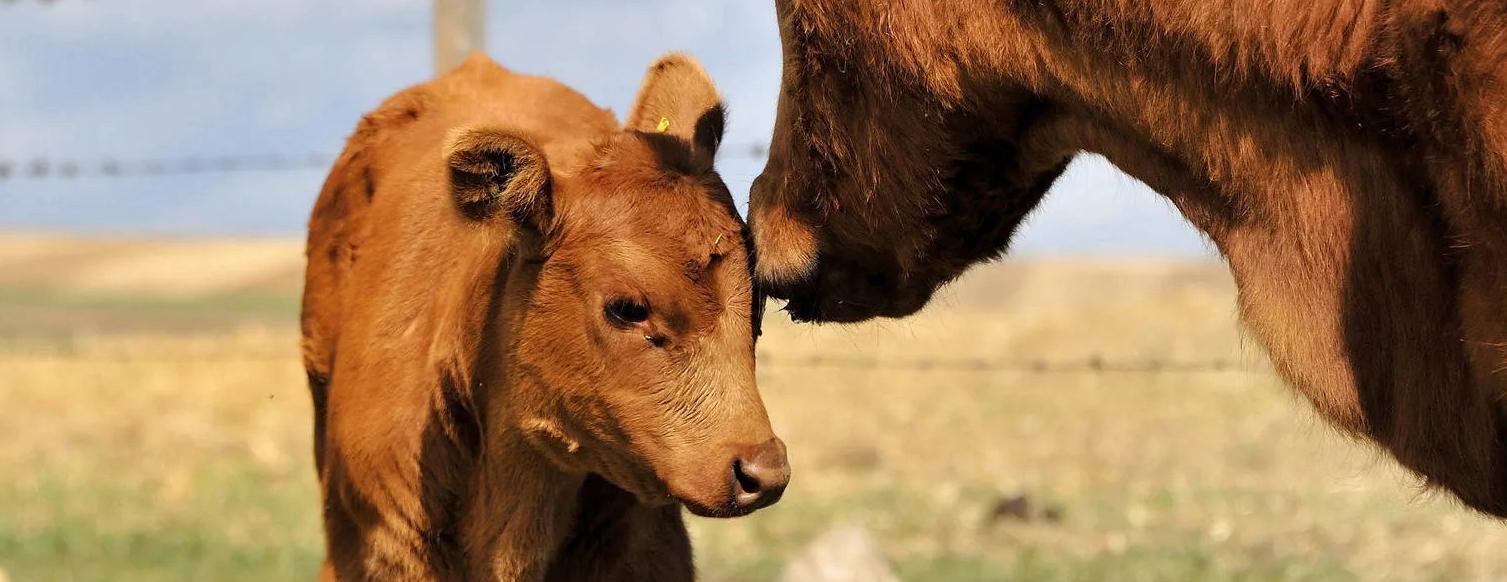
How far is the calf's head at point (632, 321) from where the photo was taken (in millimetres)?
3701

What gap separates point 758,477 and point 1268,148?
1.23m

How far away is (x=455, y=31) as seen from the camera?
7.55m

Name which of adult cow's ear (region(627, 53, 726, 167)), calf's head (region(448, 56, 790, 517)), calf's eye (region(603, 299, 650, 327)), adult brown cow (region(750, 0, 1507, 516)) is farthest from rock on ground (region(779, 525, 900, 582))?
adult brown cow (region(750, 0, 1507, 516))

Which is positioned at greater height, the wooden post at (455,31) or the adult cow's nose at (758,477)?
the adult cow's nose at (758,477)

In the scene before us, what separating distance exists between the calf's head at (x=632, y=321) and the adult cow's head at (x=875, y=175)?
16cm

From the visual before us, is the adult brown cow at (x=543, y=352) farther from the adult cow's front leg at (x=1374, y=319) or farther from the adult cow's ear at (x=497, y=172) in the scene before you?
the adult cow's front leg at (x=1374, y=319)

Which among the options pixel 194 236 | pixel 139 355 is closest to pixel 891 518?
pixel 139 355

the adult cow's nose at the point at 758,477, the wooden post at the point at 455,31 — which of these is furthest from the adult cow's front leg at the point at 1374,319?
the wooden post at the point at 455,31

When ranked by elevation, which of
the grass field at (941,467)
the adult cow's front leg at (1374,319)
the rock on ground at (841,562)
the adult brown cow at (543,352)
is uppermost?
the adult cow's front leg at (1374,319)

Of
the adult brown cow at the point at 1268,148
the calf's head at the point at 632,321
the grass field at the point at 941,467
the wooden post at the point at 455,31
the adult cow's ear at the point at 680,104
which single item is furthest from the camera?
the grass field at the point at 941,467

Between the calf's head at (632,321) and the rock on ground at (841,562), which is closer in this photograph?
the calf's head at (632,321)

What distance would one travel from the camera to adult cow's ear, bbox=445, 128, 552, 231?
375cm

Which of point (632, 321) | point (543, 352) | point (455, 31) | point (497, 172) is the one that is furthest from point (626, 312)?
point (455, 31)

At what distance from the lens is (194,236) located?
62.7 meters
